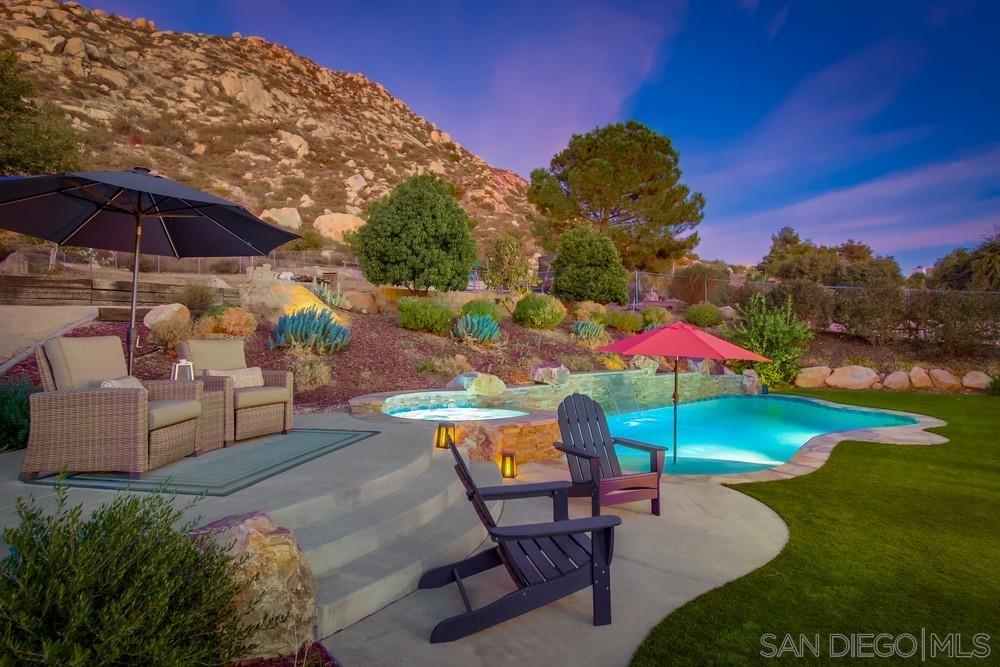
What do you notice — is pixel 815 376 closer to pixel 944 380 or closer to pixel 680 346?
pixel 944 380

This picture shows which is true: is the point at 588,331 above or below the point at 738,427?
above

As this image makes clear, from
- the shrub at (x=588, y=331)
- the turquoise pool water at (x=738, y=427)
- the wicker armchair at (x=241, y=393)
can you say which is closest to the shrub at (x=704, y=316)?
the shrub at (x=588, y=331)

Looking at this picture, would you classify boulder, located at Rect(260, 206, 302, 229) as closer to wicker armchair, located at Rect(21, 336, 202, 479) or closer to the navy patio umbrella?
the navy patio umbrella

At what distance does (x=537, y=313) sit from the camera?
13.8 m

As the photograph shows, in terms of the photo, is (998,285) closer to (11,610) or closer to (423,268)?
(423,268)

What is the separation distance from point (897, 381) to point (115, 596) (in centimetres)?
1649

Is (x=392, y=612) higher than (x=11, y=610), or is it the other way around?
(x=11, y=610)

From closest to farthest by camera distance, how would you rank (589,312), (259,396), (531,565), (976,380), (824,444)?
(531,565) → (259,396) → (824,444) → (976,380) → (589,312)

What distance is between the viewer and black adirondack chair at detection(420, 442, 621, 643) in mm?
2383

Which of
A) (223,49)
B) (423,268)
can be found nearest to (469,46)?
(423,268)

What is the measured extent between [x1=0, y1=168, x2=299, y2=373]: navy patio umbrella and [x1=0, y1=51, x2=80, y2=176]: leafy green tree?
10047 mm

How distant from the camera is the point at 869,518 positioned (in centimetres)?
419

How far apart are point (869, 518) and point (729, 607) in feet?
7.48

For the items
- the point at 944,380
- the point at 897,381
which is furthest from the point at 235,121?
the point at 944,380
